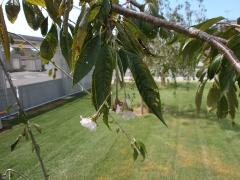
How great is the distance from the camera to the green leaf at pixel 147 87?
0.33m

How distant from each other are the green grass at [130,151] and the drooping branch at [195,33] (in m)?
2.98

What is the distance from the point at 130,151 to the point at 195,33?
5056 mm

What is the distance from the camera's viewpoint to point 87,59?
0.36 metres

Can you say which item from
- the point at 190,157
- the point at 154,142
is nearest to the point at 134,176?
the point at 190,157

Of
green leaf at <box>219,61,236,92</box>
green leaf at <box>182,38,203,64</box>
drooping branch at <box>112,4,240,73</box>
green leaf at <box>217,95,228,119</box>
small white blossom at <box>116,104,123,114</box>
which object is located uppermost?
drooping branch at <box>112,4,240,73</box>

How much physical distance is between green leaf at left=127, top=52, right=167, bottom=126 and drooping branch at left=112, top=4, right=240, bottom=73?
70 mm

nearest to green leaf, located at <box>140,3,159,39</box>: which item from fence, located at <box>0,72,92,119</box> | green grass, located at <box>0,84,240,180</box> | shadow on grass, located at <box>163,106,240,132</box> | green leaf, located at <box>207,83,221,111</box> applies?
green leaf, located at <box>207,83,221,111</box>

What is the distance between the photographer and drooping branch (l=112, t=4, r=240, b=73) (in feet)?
1.10

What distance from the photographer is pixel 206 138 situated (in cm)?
594

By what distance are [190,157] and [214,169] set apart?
50 centimetres

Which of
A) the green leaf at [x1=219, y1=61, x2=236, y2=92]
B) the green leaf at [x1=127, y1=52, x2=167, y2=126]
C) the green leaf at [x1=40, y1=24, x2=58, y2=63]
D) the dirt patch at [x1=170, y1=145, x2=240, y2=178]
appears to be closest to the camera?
the green leaf at [x1=127, y1=52, x2=167, y2=126]

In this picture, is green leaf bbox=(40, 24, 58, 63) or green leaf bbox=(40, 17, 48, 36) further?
green leaf bbox=(40, 17, 48, 36)

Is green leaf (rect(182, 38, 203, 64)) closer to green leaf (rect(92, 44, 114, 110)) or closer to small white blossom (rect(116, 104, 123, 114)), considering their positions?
small white blossom (rect(116, 104, 123, 114))

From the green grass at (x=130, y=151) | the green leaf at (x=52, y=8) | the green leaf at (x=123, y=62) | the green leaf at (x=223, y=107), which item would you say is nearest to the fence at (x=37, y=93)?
the green grass at (x=130, y=151)
